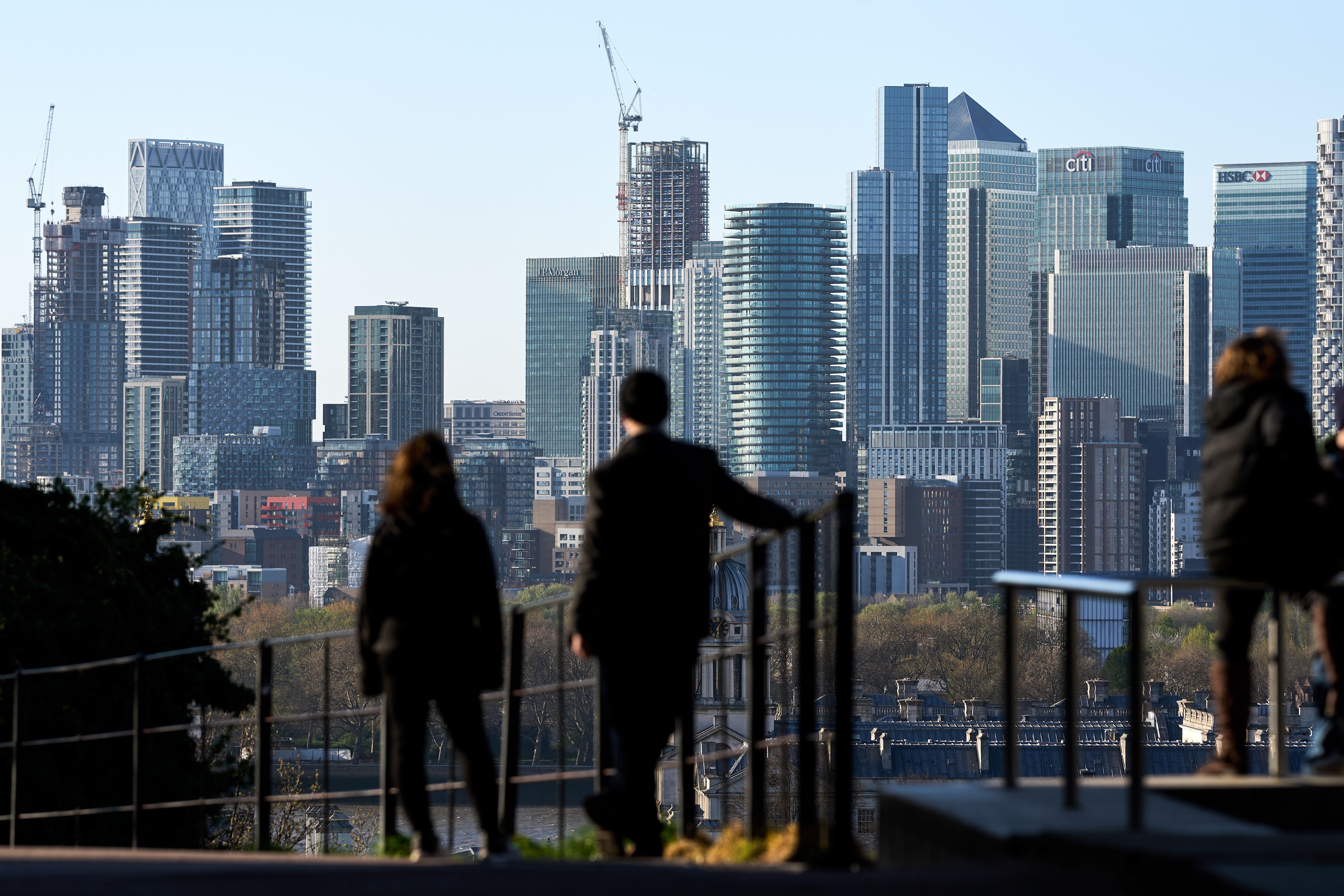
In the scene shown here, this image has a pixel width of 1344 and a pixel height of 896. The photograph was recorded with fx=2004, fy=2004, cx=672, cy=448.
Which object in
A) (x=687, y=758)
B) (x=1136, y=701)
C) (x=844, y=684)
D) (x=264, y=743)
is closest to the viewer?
(x=1136, y=701)

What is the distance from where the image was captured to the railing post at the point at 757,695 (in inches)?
232

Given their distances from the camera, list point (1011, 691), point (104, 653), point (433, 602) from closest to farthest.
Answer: point (1011, 691), point (433, 602), point (104, 653)

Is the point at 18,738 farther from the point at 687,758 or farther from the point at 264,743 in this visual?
the point at 687,758

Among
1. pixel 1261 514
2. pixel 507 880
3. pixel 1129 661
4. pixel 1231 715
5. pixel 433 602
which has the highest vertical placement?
pixel 1261 514

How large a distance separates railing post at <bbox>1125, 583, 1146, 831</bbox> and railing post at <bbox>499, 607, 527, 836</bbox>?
252cm

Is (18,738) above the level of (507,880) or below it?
below

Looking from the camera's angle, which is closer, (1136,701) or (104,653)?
(1136,701)

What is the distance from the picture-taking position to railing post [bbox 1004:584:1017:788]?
18.0 ft

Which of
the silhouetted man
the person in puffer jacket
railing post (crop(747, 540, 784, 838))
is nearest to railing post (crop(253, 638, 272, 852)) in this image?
the silhouetted man

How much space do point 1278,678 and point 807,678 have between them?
5.07ft

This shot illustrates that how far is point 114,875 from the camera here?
5391mm

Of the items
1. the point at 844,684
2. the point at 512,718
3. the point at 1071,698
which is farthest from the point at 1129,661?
the point at 512,718

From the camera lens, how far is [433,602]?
6.08 meters

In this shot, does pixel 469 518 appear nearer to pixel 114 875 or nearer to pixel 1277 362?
pixel 114 875
